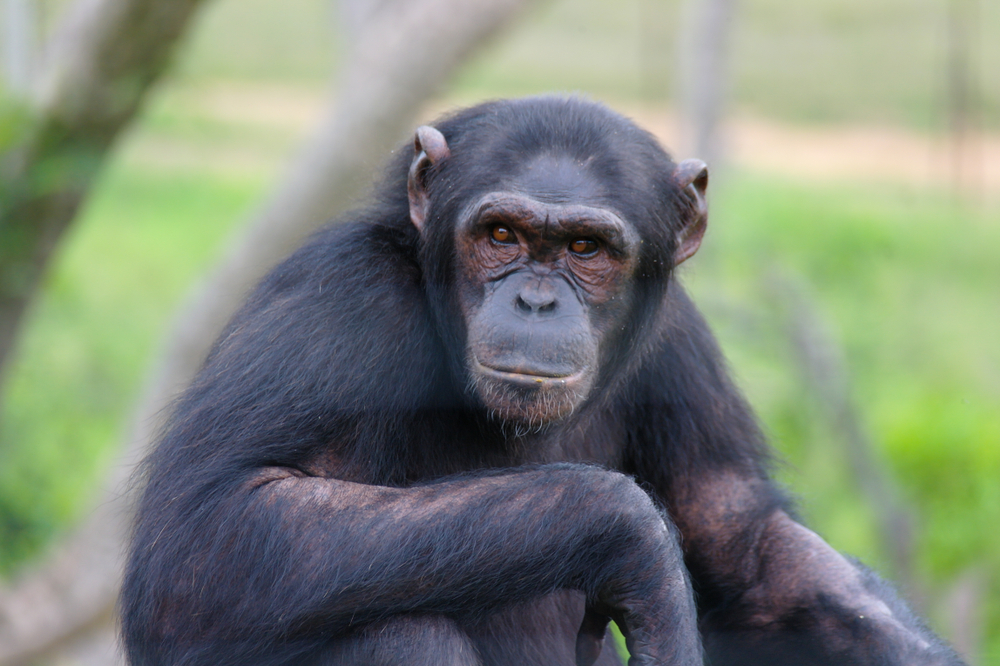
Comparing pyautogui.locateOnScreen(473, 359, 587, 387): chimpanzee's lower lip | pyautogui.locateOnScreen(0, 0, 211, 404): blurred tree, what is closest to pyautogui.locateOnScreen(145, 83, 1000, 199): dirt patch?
pyautogui.locateOnScreen(0, 0, 211, 404): blurred tree

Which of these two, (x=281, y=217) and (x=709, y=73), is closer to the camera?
(x=281, y=217)

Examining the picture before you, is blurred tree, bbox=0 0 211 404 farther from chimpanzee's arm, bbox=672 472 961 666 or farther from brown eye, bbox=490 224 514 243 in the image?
chimpanzee's arm, bbox=672 472 961 666

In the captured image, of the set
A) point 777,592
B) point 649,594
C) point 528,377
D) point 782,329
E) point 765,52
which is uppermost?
point 528,377

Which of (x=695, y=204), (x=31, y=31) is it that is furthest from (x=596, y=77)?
(x=695, y=204)

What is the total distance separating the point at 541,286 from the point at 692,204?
69 centimetres

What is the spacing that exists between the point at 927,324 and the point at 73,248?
10.3 meters

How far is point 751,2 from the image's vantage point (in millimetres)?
15844

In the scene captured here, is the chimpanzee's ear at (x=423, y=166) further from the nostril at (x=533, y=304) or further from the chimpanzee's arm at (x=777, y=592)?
the chimpanzee's arm at (x=777, y=592)

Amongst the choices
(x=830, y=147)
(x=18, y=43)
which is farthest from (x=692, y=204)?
(x=830, y=147)

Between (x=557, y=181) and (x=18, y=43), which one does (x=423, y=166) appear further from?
(x=18, y=43)

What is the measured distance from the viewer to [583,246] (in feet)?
10.7

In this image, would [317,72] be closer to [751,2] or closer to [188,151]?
[188,151]

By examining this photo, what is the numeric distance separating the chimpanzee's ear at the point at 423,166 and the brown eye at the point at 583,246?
1.56 ft

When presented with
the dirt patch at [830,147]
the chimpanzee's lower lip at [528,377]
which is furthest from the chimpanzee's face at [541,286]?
the dirt patch at [830,147]
